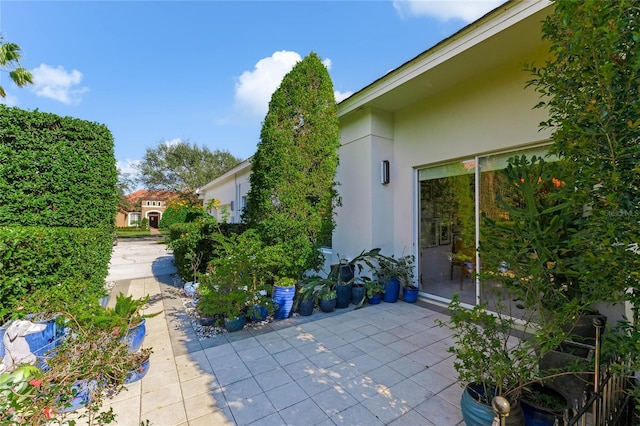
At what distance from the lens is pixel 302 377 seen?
2865 mm

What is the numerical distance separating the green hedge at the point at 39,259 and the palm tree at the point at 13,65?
216 inches

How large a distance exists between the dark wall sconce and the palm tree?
8.86 metres

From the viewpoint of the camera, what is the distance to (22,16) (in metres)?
5.68

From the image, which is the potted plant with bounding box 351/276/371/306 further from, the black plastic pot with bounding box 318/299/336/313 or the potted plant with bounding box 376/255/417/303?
the black plastic pot with bounding box 318/299/336/313

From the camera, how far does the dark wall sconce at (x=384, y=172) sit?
5.74 metres

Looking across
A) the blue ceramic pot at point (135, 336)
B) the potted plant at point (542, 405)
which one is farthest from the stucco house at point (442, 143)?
the blue ceramic pot at point (135, 336)

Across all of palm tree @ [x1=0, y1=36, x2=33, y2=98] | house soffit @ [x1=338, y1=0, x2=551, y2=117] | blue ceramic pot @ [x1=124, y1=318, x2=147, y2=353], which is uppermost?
palm tree @ [x1=0, y1=36, x2=33, y2=98]

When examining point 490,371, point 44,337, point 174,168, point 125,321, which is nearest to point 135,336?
point 125,321

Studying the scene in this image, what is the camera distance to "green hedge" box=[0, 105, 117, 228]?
4.32 metres

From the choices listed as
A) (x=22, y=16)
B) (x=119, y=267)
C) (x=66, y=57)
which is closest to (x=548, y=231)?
(x=22, y=16)

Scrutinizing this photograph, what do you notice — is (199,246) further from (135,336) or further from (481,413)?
(481,413)

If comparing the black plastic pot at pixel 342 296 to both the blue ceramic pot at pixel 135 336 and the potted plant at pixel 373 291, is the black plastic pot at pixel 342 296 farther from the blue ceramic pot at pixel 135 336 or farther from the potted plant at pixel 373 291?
the blue ceramic pot at pixel 135 336

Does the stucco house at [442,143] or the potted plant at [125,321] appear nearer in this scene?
the potted plant at [125,321]

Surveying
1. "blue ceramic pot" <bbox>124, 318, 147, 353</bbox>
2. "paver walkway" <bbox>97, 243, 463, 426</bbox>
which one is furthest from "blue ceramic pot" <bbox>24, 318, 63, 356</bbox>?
"paver walkway" <bbox>97, 243, 463, 426</bbox>
